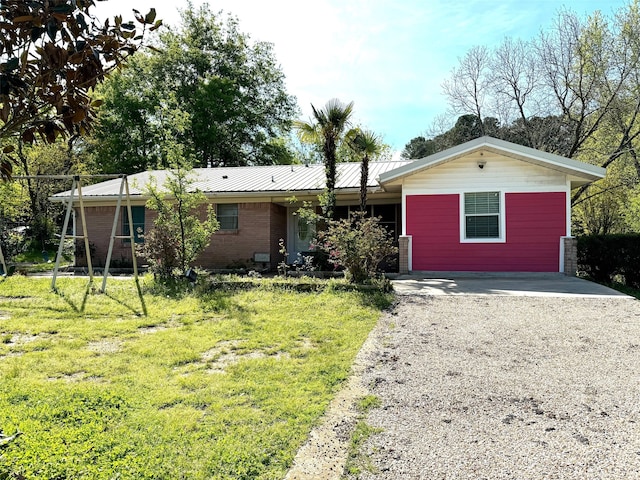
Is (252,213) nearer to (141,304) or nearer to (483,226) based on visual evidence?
(141,304)

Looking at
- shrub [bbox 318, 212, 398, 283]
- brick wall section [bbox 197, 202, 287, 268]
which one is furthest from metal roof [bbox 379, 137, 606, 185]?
brick wall section [bbox 197, 202, 287, 268]

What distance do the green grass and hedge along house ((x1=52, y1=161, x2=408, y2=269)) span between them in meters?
7.47

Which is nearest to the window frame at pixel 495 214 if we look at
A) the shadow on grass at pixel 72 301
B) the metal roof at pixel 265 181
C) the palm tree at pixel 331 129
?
the metal roof at pixel 265 181

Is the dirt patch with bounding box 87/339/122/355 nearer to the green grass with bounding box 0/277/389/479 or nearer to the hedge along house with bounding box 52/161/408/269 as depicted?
the green grass with bounding box 0/277/389/479

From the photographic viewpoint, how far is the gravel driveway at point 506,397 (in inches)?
115

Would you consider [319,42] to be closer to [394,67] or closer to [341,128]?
[341,128]

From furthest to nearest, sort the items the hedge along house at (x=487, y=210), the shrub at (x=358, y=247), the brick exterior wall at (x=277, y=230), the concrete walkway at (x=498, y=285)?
the brick exterior wall at (x=277, y=230) < the hedge along house at (x=487, y=210) < the shrub at (x=358, y=247) < the concrete walkway at (x=498, y=285)

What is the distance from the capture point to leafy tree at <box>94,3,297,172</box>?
32562 mm

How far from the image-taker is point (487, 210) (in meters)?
13.0

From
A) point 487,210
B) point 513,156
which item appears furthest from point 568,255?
point 513,156

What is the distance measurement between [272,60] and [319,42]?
3085cm

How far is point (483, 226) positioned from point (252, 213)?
8.10 m

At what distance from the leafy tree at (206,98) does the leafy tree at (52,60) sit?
29.7m

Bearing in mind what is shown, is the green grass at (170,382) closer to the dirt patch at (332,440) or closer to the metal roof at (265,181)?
the dirt patch at (332,440)
